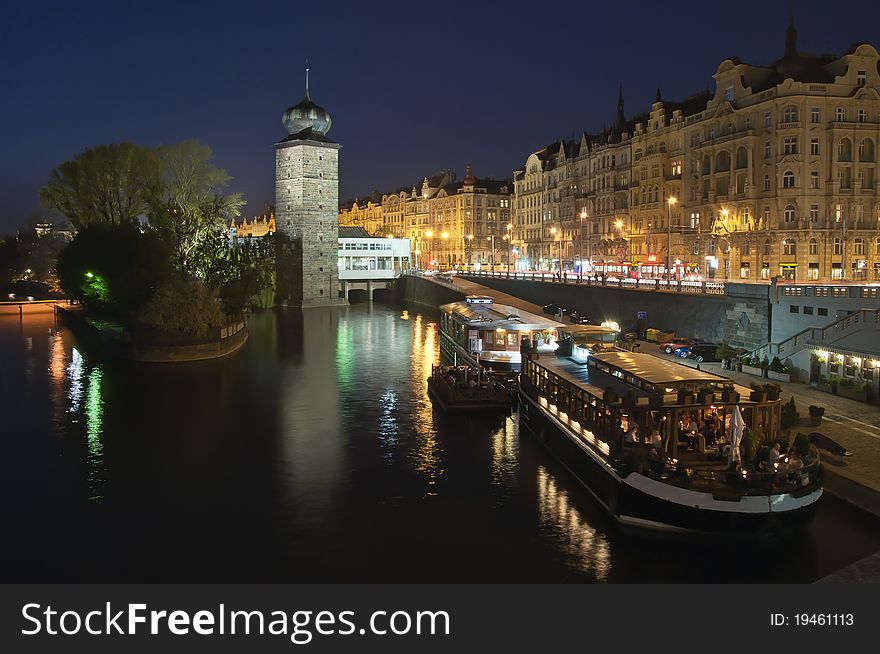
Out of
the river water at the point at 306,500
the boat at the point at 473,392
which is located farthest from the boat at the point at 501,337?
the river water at the point at 306,500

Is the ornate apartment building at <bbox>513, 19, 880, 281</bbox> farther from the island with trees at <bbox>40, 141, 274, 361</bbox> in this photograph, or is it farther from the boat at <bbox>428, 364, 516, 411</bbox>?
the island with trees at <bbox>40, 141, 274, 361</bbox>

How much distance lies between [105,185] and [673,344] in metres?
49.7

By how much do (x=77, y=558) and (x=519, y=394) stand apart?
1925 centimetres

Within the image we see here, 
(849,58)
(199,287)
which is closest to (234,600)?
(199,287)

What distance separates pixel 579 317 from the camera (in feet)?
197

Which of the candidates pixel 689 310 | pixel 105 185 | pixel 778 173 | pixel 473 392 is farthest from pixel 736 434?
pixel 105 185

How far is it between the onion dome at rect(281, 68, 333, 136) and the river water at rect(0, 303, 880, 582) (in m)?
59.6

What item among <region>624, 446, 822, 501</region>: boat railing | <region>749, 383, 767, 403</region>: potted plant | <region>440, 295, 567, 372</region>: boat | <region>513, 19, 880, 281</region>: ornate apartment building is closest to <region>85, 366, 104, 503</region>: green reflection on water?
<region>624, 446, 822, 501</region>: boat railing

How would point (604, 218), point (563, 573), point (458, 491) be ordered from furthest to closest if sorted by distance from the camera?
point (604, 218) < point (458, 491) < point (563, 573)

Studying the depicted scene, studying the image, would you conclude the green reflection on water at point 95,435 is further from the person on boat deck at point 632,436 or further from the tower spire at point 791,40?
the tower spire at point 791,40

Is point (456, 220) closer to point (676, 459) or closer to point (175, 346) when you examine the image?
point (175, 346)

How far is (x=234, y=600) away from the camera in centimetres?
1677

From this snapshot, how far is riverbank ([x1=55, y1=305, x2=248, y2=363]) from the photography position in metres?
49.3

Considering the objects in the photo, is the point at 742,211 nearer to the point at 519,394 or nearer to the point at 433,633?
the point at 519,394
